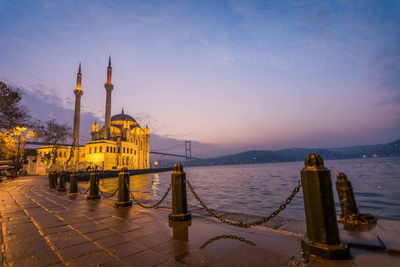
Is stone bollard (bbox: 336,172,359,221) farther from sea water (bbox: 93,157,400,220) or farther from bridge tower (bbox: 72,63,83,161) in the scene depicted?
bridge tower (bbox: 72,63,83,161)

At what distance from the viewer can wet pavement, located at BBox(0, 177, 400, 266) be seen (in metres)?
2.42

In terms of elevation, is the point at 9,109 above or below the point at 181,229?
above

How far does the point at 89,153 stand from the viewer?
190 ft

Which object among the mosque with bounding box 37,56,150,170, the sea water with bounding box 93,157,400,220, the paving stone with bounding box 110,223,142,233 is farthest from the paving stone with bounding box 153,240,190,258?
the mosque with bounding box 37,56,150,170

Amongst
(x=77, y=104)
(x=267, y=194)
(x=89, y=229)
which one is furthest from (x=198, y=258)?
(x=77, y=104)

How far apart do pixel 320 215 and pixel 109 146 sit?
6161 centimetres

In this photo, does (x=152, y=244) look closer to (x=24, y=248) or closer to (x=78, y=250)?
(x=78, y=250)

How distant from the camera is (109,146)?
5744cm

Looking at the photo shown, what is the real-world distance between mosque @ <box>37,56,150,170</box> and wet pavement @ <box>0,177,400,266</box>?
46595 millimetres

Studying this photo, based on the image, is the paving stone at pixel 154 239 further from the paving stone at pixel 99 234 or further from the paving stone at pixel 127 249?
the paving stone at pixel 99 234

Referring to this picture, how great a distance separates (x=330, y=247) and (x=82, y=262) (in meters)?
3.02

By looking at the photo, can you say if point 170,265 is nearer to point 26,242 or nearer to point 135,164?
point 26,242

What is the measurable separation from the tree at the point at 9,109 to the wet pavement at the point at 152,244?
Answer: 1736 cm

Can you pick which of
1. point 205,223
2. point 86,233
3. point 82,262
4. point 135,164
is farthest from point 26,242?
point 135,164
